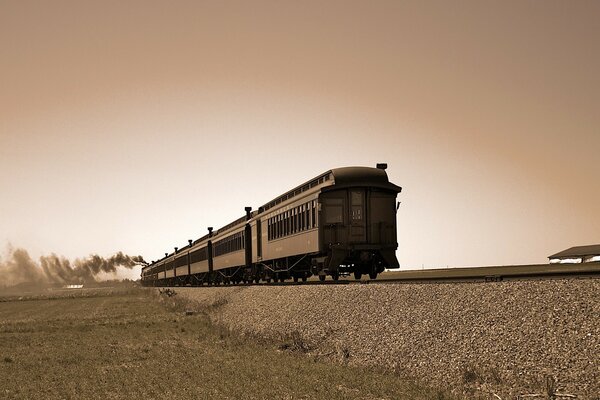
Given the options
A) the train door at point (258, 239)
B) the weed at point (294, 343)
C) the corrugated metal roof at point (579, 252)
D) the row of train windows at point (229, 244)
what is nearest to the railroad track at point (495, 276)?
the train door at point (258, 239)

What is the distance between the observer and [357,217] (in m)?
24.6

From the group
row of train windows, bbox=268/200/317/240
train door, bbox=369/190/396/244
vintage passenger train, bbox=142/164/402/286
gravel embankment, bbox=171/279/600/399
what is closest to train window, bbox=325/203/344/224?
vintage passenger train, bbox=142/164/402/286

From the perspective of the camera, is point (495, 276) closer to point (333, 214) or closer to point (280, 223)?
point (333, 214)

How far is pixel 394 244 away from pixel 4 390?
549 inches

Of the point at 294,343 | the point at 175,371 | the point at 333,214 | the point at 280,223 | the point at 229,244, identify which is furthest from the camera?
the point at 229,244

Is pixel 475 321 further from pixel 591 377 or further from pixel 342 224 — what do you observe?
pixel 342 224

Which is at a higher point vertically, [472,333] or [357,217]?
[357,217]

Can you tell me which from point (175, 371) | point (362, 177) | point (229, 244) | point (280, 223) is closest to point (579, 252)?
point (229, 244)

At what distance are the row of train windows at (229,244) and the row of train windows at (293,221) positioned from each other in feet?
25.9

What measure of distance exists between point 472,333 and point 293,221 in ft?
50.3

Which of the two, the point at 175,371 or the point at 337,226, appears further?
the point at 337,226

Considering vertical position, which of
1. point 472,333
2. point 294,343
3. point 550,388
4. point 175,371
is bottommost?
point 175,371

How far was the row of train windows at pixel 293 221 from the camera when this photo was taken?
2522 centimetres

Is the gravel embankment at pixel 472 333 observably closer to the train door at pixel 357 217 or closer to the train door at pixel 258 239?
the train door at pixel 357 217
